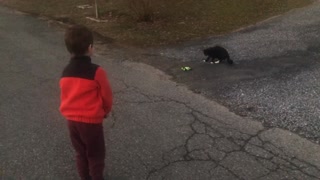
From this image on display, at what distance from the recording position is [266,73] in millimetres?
6934

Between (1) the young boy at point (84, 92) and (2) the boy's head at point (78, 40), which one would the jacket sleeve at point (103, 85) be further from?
(2) the boy's head at point (78, 40)

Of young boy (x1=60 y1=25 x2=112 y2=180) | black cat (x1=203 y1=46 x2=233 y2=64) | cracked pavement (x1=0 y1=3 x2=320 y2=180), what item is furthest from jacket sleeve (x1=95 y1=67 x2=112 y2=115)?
black cat (x1=203 y1=46 x2=233 y2=64)

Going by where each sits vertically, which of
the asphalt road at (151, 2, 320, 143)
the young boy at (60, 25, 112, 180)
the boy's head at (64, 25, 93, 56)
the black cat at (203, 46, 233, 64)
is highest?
the boy's head at (64, 25, 93, 56)

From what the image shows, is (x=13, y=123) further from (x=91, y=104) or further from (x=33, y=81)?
(x=91, y=104)

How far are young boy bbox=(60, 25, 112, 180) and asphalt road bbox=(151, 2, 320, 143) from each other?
245 cm

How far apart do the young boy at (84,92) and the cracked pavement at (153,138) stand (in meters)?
0.70

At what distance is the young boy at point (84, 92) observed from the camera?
10.9 ft

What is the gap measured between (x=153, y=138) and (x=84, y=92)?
1615mm

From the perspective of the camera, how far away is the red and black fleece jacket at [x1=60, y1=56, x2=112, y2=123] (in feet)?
11.0

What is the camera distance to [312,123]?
5.05 metres

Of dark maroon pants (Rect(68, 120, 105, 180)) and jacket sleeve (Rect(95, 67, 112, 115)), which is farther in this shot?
dark maroon pants (Rect(68, 120, 105, 180))

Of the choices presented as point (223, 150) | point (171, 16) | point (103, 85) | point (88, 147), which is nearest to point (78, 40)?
point (103, 85)

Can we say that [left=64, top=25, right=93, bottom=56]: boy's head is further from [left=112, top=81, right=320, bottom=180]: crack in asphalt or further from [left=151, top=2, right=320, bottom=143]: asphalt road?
[left=151, top=2, right=320, bottom=143]: asphalt road

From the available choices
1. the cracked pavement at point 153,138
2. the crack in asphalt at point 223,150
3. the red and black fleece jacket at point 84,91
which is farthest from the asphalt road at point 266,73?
the red and black fleece jacket at point 84,91
